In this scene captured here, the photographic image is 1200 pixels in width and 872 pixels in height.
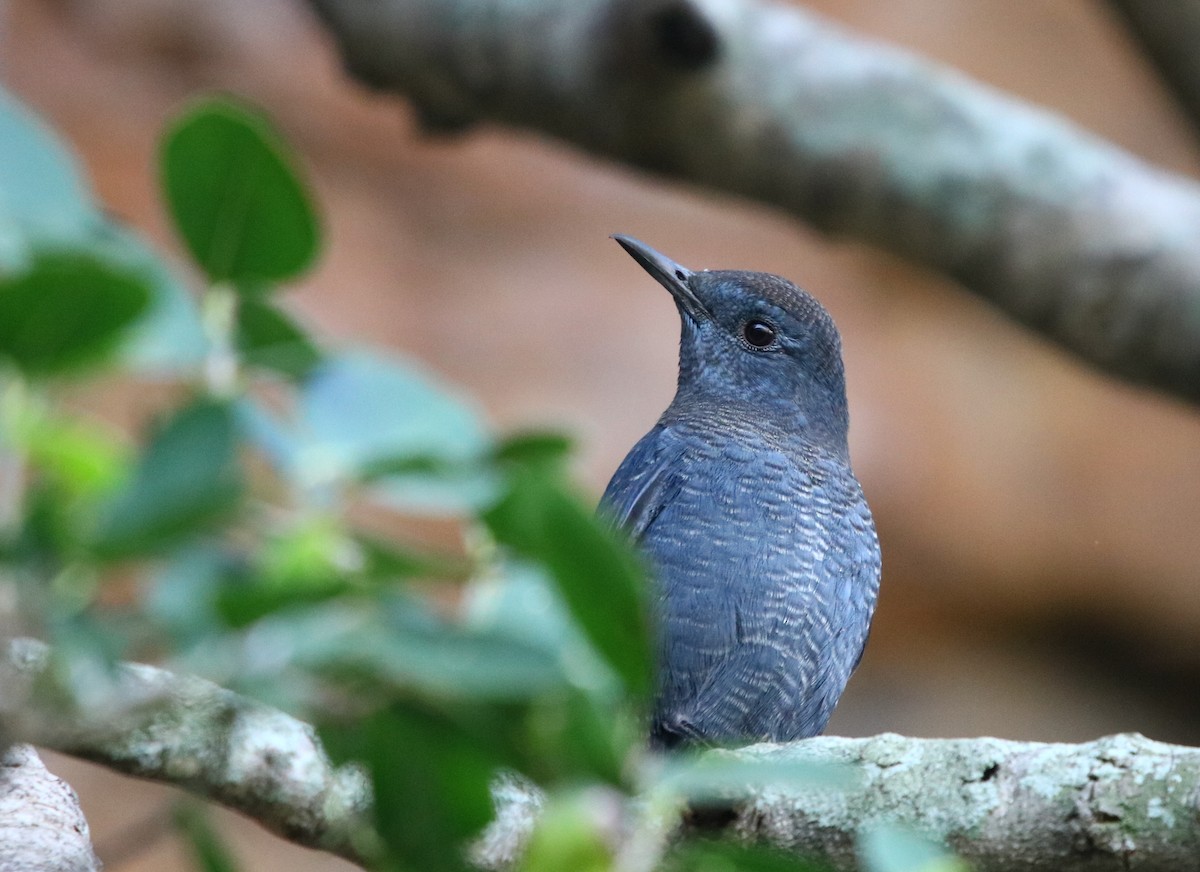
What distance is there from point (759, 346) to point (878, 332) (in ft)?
17.2

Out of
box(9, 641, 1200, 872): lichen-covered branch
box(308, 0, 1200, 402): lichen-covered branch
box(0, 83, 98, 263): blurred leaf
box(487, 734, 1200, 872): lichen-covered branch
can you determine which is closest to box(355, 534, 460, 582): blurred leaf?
box(0, 83, 98, 263): blurred leaf

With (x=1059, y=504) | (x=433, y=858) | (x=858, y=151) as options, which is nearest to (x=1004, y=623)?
(x=1059, y=504)

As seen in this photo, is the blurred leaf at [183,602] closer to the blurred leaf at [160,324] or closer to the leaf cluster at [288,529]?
the leaf cluster at [288,529]

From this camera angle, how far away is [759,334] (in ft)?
12.8

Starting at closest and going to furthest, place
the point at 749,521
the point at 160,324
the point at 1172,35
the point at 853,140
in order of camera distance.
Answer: the point at 160,324, the point at 749,521, the point at 853,140, the point at 1172,35

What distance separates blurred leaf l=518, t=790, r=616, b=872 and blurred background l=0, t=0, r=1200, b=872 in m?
7.45

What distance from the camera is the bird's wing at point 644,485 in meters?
3.46

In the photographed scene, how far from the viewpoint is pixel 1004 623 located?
8.84m

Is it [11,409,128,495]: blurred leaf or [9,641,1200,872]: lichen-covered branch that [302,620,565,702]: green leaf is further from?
[9,641,1200,872]: lichen-covered branch

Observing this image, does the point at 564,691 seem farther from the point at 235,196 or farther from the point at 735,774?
the point at 235,196

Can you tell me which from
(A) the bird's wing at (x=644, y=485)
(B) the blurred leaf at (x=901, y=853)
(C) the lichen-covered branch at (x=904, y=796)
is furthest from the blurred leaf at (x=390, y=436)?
(A) the bird's wing at (x=644, y=485)

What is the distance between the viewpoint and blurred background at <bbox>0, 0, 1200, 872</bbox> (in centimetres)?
855

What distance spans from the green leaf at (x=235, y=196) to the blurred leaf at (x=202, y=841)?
33cm

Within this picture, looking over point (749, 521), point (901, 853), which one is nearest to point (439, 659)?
point (901, 853)
